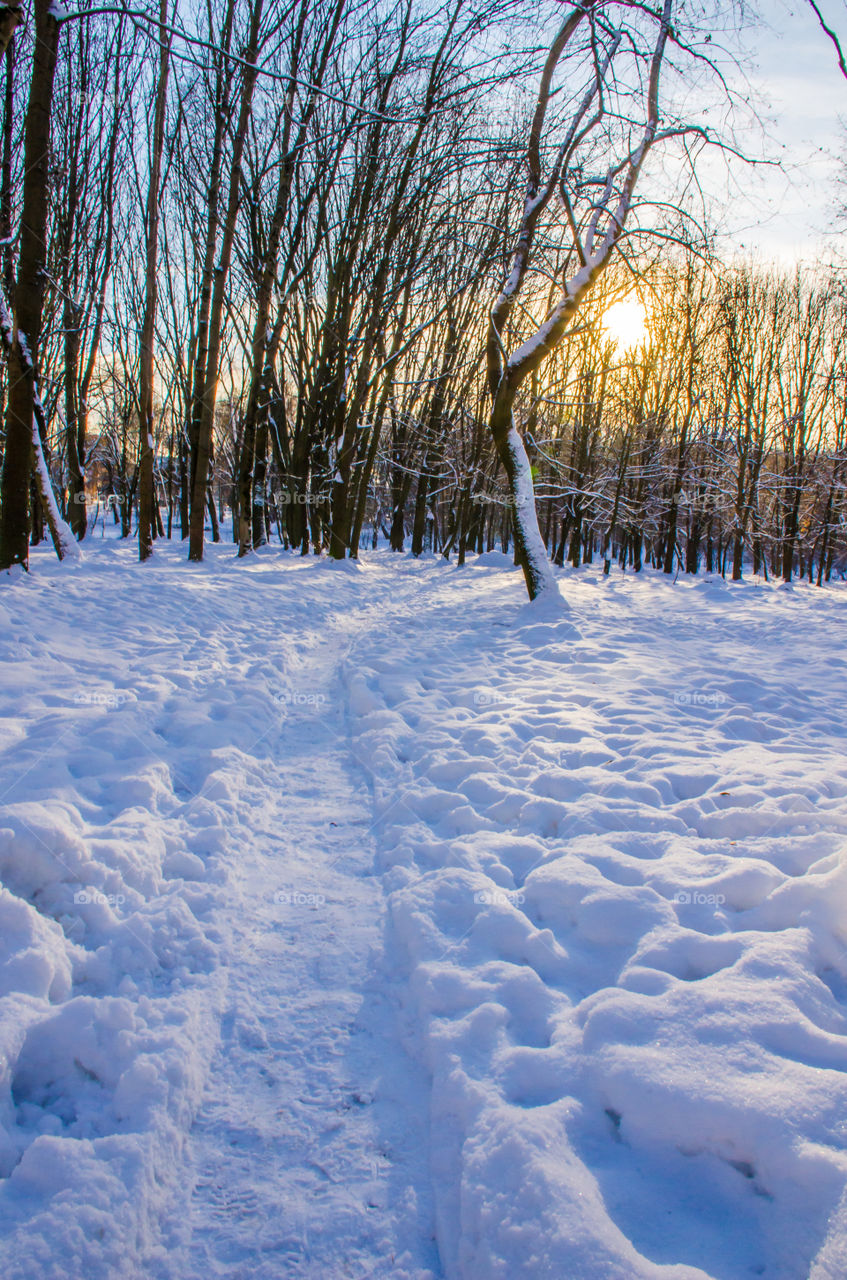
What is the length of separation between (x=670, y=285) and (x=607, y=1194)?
12919 mm

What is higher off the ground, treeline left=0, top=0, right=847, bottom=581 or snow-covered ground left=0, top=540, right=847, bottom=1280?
treeline left=0, top=0, right=847, bottom=581

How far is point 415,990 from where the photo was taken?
241cm

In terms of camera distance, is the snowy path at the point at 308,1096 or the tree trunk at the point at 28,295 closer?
the snowy path at the point at 308,1096

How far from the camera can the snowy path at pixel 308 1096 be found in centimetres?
163

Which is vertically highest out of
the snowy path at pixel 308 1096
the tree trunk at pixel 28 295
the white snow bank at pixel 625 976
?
the tree trunk at pixel 28 295

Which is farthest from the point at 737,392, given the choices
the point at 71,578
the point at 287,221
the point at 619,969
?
the point at 619,969

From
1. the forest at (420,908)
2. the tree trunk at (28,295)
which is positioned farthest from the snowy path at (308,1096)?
the tree trunk at (28,295)

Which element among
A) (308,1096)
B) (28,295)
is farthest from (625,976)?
(28,295)

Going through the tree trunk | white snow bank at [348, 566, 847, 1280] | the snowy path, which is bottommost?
the snowy path

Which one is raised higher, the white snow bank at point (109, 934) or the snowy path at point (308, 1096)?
the white snow bank at point (109, 934)

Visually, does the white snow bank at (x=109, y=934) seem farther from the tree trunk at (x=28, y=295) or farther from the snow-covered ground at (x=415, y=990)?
the tree trunk at (x=28, y=295)

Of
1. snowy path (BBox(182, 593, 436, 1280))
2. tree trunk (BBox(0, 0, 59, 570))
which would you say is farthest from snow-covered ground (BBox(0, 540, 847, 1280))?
tree trunk (BBox(0, 0, 59, 570))

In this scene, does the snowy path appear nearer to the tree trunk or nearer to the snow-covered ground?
the snow-covered ground

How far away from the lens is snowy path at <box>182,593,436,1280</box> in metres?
1.63
